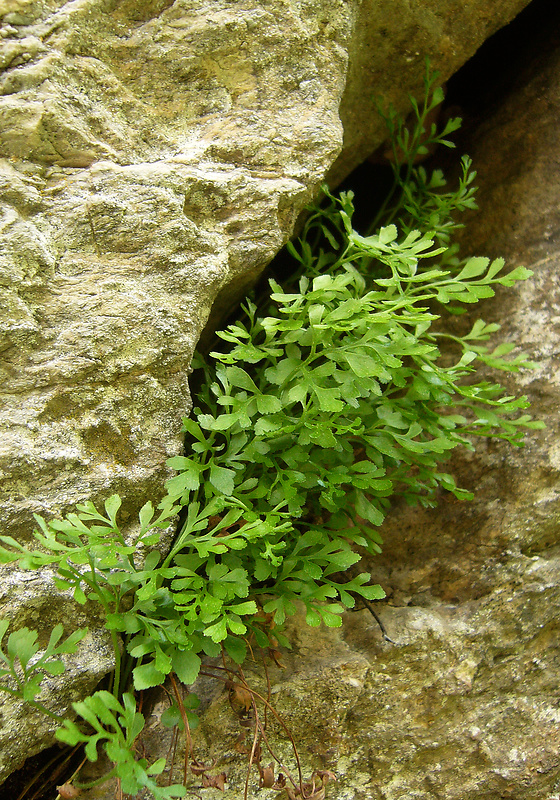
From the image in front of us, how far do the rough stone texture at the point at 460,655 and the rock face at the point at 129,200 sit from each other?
66cm

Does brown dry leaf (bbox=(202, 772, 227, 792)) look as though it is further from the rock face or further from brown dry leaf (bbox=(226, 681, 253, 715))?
the rock face

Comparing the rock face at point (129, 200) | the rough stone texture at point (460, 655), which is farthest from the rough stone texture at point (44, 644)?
the rough stone texture at point (460, 655)

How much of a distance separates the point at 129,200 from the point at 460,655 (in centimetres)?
158

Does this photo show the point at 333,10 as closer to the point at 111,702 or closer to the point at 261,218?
the point at 261,218

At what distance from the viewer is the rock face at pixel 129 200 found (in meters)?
1.38

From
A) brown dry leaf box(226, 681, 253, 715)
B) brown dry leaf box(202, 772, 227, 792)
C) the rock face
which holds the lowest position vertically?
brown dry leaf box(202, 772, 227, 792)

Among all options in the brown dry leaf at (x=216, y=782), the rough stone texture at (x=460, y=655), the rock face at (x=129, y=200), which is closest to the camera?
the brown dry leaf at (x=216, y=782)

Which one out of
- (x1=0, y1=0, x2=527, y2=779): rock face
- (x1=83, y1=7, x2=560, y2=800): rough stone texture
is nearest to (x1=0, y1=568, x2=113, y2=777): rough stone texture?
(x1=0, y1=0, x2=527, y2=779): rock face

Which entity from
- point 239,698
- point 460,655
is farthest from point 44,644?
point 460,655

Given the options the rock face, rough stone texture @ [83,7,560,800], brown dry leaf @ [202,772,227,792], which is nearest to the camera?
Answer: brown dry leaf @ [202,772,227,792]

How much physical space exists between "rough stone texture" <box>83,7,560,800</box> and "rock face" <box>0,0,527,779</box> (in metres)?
0.66

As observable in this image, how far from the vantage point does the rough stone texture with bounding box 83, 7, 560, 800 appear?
150 cm

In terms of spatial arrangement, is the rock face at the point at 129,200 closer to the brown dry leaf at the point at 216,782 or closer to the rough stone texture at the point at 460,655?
the brown dry leaf at the point at 216,782

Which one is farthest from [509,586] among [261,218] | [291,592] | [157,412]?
[261,218]
